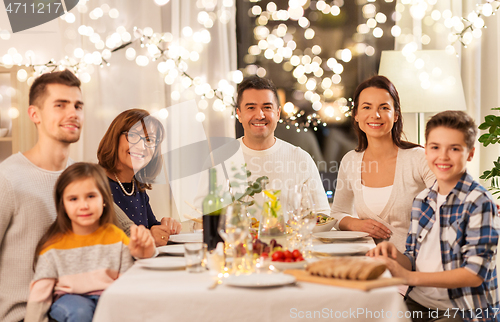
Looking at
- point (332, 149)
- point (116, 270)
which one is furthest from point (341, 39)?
point (116, 270)

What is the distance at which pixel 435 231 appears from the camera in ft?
5.02

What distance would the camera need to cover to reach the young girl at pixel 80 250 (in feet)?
4.33

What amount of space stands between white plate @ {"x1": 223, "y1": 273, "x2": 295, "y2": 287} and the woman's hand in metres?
0.87

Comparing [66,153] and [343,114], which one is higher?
[343,114]

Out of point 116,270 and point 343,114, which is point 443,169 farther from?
point 343,114

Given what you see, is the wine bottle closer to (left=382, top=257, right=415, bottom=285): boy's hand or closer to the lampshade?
(left=382, top=257, right=415, bottom=285): boy's hand

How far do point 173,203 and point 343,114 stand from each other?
4.72ft

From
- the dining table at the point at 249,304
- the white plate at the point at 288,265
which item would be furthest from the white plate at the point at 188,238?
the dining table at the point at 249,304

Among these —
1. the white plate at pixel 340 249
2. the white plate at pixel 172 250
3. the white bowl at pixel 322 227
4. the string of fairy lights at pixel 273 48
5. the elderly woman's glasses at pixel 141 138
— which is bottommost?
the white plate at pixel 340 249

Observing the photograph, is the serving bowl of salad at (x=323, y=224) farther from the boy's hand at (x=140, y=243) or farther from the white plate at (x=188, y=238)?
the boy's hand at (x=140, y=243)

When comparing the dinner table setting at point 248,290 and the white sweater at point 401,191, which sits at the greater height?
the white sweater at point 401,191

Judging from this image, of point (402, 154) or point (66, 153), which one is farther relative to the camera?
point (402, 154)

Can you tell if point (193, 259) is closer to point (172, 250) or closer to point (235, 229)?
point (235, 229)

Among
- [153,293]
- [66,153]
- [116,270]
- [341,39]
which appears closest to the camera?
[153,293]
